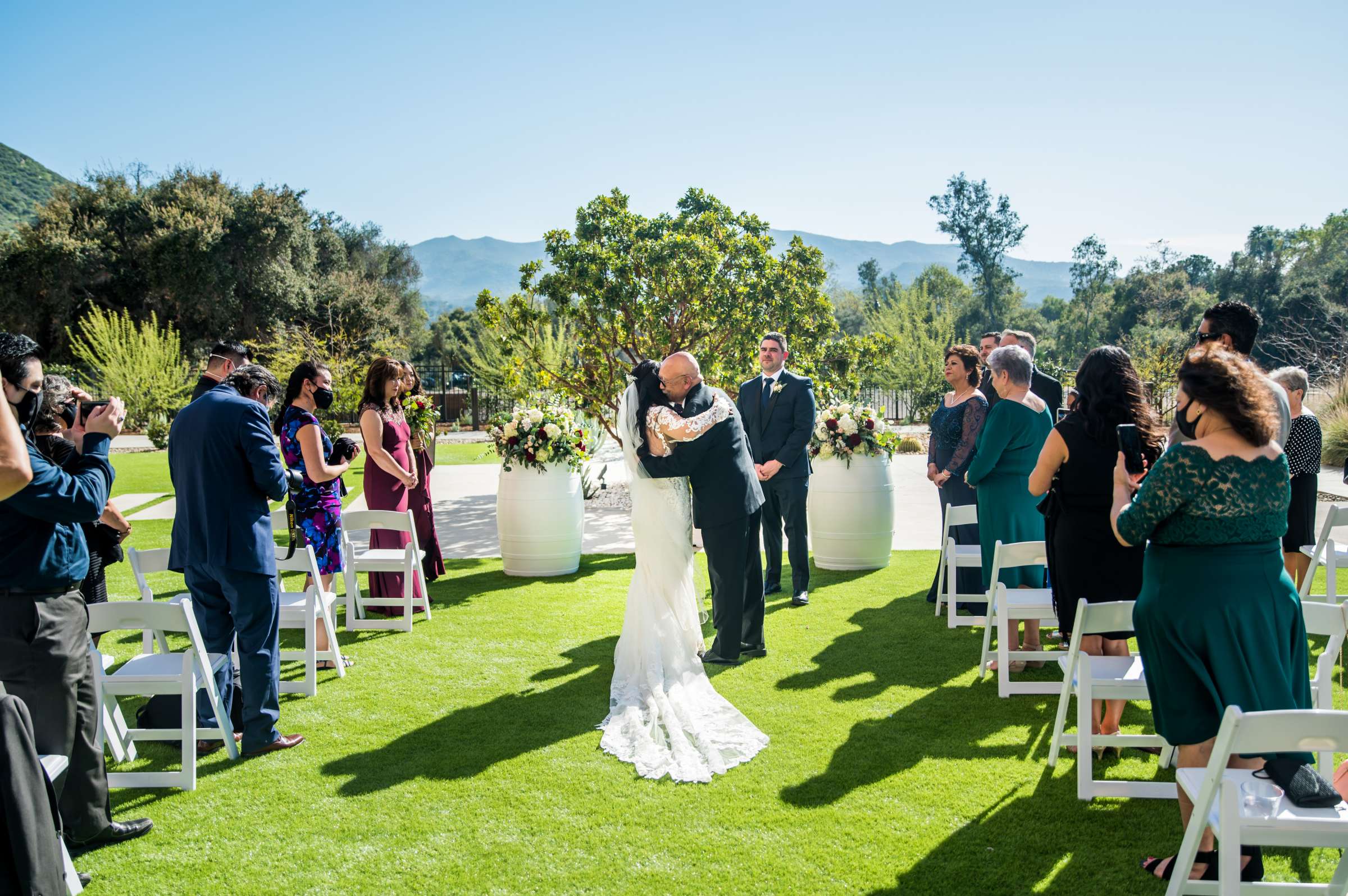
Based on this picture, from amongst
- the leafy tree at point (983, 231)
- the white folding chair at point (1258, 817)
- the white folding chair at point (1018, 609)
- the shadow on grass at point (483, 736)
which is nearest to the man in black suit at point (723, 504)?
the shadow on grass at point (483, 736)

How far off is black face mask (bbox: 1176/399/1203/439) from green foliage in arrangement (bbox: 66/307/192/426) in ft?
83.2

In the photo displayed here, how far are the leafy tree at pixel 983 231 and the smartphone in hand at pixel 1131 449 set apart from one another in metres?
63.3

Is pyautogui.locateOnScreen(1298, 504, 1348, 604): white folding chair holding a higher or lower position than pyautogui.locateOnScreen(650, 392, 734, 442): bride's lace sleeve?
lower

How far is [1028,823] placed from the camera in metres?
3.70

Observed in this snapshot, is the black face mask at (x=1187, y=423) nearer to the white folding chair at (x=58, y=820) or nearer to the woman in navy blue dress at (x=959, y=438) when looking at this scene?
the woman in navy blue dress at (x=959, y=438)

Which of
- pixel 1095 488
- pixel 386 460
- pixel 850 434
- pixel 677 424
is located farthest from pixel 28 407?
pixel 850 434

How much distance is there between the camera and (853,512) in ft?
27.9

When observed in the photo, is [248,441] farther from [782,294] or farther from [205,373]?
[782,294]

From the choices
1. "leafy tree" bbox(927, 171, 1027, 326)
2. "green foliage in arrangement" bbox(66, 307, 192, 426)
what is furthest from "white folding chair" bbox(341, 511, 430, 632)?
"leafy tree" bbox(927, 171, 1027, 326)

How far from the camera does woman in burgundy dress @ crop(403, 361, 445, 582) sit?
26.2ft

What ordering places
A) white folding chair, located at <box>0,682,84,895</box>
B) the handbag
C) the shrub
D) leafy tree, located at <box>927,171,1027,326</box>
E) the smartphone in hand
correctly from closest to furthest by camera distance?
the handbag, white folding chair, located at <box>0,682,84,895</box>, the smartphone in hand, the shrub, leafy tree, located at <box>927,171,1027,326</box>

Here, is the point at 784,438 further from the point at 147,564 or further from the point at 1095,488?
the point at 147,564

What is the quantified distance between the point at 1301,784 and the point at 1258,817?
0.22 meters

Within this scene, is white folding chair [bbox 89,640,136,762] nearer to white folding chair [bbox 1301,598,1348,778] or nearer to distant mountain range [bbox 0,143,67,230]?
white folding chair [bbox 1301,598,1348,778]
